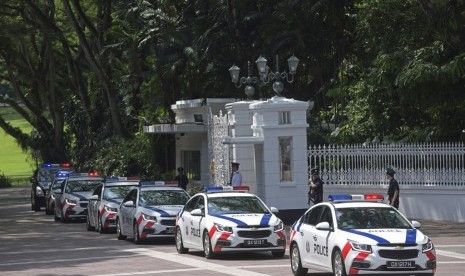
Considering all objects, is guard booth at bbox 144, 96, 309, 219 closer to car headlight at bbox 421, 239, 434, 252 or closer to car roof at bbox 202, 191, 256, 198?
car roof at bbox 202, 191, 256, 198

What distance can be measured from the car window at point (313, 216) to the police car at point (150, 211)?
8679mm

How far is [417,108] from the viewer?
123 ft

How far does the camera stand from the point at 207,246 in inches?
→ 950

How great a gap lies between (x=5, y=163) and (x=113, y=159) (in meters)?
83.9

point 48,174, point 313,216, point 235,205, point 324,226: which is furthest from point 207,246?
point 48,174

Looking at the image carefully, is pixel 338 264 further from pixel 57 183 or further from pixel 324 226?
pixel 57 183

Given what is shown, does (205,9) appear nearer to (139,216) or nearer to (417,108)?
(417,108)

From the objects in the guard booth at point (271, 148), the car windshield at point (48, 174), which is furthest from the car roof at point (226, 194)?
the car windshield at point (48, 174)

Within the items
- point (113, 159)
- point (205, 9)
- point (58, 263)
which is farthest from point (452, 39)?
point (113, 159)

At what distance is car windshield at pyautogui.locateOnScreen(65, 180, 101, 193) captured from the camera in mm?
42594

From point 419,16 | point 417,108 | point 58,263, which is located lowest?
point 58,263

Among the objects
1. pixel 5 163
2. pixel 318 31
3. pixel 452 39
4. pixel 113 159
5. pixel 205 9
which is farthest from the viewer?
pixel 5 163

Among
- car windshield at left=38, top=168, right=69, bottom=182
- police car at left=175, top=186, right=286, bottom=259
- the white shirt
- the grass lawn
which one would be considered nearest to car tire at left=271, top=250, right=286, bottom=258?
police car at left=175, top=186, right=286, bottom=259

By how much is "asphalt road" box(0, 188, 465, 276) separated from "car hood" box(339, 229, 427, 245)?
5.54 ft
